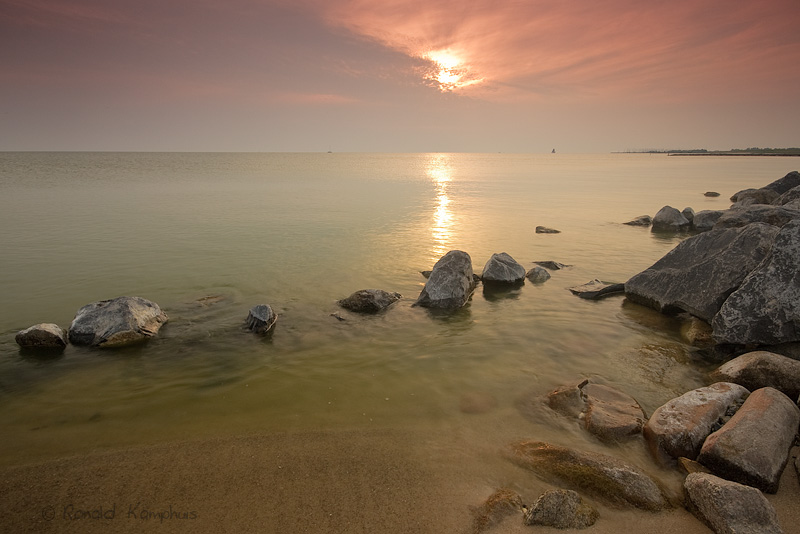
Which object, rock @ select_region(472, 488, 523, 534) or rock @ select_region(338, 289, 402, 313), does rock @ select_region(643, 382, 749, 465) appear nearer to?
rock @ select_region(472, 488, 523, 534)

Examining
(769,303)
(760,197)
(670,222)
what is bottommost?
(670,222)

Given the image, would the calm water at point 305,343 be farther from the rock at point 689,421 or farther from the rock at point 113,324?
the rock at point 689,421

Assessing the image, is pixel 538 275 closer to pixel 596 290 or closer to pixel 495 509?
pixel 596 290

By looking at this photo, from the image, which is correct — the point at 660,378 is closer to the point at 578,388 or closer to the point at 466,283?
the point at 578,388

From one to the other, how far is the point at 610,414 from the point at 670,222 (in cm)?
2093

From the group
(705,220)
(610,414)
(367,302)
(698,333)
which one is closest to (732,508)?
(610,414)

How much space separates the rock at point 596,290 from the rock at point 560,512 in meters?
8.46

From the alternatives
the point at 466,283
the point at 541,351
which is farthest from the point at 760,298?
the point at 466,283

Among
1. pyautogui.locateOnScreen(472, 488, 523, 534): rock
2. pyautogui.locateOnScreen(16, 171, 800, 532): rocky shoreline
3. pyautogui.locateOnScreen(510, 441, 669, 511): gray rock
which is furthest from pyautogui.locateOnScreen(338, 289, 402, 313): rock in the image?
pyautogui.locateOnScreen(472, 488, 523, 534): rock

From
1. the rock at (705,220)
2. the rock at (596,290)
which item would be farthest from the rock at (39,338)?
the rock at (705,220)

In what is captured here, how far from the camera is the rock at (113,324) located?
29.0 feet

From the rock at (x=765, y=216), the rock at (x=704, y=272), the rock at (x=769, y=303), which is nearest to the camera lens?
the rock at (x=769, y=303)

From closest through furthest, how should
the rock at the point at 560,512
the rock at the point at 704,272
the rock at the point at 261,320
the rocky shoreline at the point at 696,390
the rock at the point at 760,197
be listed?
1. the rock at the point at 560,512
2. the rocky shoreline at the point at 696,390
3. the rock at the point at 704,272
4. the rock at the point at 261,320
5. the rock at the point at 760,197

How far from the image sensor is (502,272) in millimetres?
13148
